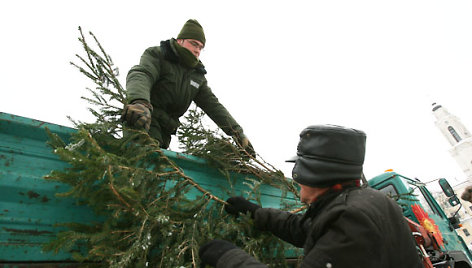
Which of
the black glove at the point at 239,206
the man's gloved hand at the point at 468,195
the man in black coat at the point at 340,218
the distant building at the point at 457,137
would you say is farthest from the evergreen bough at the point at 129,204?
the distant building at the point at 457,137

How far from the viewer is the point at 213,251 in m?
1.34

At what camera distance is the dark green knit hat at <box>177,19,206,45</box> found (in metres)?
3.06

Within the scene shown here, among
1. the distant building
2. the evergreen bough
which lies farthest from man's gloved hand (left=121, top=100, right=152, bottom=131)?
the distant building

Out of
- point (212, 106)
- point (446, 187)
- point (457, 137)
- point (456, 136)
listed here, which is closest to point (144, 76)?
point (212, 106)

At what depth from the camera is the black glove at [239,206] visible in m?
1.93

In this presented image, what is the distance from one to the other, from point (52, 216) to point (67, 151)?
507 mm

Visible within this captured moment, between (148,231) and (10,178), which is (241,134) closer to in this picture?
(148,231)

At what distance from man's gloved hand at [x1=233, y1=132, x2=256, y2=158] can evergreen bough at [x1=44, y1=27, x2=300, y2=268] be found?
2.26 ft

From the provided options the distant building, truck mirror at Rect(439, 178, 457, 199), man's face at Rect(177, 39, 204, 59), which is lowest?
the distant building

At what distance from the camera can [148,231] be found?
55.6 inches

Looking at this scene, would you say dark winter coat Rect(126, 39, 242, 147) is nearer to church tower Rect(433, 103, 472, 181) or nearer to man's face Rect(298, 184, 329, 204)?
man's face Rect(298, 184, 329, 204)

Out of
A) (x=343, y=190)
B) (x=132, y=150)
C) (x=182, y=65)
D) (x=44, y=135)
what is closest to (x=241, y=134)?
(x=182, y=65)

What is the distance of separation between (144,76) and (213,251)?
1.79m

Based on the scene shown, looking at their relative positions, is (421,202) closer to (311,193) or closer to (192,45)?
(311,193)
